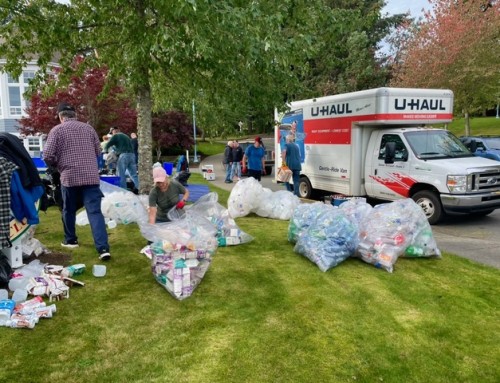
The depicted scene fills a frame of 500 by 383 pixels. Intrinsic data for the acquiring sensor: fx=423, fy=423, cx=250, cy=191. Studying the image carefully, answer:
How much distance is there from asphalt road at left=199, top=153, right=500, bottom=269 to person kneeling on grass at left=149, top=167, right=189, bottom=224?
4.20 m

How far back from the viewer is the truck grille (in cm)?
810

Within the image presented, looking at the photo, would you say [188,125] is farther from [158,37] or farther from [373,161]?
[158,37]

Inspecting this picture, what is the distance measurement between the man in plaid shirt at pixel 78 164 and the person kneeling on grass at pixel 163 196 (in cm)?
66

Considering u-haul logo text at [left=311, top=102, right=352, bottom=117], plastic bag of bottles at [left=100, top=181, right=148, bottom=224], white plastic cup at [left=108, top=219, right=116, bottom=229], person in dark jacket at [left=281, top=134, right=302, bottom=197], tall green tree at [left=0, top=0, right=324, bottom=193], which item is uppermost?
tall green tree at [left=0, top=0, right=324, bottom=193]

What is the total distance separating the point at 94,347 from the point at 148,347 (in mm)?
421

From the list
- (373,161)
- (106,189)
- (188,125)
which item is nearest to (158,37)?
(106,189)

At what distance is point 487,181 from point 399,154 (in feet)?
5.75

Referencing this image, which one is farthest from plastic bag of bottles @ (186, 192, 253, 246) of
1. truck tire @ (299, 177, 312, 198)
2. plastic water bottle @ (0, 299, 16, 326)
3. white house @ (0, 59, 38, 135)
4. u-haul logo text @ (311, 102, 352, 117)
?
white house @ (0, 59, 38, 135)

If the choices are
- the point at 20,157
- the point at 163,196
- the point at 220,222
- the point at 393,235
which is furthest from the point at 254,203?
the point at 20,157

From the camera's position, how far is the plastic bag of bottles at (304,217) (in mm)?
6039

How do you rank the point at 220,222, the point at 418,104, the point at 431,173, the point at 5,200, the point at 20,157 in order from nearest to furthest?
the point at 5,200, the point at 20,157, the point at 220,222, the point at 431,173, the point at 418,104

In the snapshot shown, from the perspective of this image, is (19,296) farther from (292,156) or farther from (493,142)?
(493,142)

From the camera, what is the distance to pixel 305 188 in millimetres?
12055

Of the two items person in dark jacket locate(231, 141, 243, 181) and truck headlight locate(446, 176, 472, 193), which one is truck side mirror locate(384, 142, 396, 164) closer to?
truck headlight locate(446, 176, 472, 193)
